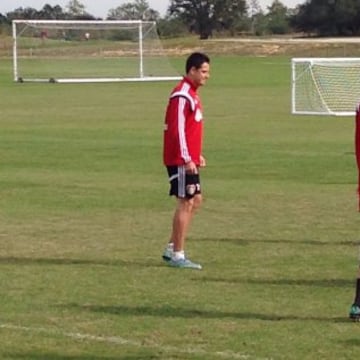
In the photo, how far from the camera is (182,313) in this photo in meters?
9.81

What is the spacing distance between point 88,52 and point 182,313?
173ft

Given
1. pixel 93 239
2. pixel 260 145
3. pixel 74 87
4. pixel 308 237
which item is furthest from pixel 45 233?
pixel 74 87

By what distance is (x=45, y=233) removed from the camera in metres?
14.4

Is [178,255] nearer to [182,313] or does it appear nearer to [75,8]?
[182,313]

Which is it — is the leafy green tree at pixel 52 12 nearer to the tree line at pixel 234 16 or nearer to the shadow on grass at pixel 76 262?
the tree line at pixel 234 16

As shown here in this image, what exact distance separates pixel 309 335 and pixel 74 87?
48.4 meters

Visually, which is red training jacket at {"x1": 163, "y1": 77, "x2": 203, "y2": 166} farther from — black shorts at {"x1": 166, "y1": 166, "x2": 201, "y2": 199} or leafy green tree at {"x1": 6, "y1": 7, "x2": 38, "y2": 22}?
leafy green tree at {"x1": 6, "y1": 7, "x2": 38, "y2": 22}

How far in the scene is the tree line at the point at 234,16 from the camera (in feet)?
400

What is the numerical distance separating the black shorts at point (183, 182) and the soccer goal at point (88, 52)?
156 feet

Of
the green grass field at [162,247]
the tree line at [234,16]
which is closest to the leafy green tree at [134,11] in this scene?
the tree line at [234,16]

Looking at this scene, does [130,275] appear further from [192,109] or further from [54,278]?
[192,109]

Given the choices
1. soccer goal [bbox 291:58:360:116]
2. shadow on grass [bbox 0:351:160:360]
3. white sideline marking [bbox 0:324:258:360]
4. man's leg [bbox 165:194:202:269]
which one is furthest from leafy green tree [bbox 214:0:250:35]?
shadow on grass [bbox 0:351:160:360]

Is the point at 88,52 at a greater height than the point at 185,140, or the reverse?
the point at 185,140

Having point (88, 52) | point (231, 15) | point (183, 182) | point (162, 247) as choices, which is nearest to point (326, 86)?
point (88, 52)
